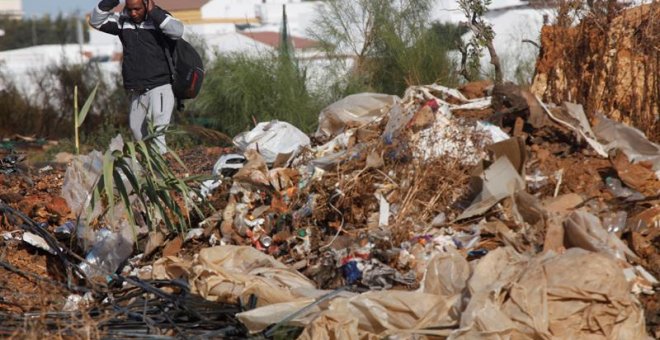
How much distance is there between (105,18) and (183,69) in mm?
766

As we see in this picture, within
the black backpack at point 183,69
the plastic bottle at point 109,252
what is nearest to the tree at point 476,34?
the black backpack at point 183,69

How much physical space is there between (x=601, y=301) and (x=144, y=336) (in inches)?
81.2

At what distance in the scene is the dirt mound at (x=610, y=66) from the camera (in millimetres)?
6757

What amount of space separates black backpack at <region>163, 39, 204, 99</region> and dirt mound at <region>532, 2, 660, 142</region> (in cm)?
249

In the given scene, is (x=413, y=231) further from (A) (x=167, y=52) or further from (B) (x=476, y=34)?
(B) (x=476, y=34)

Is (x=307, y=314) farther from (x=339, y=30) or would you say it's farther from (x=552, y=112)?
(x=339, y=30)

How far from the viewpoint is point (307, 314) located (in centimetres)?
455

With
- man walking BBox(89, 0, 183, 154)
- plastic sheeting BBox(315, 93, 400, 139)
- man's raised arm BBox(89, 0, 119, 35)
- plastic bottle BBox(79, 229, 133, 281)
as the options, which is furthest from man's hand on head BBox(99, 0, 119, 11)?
plastic bottle BBox(79, 229, 133, 281)

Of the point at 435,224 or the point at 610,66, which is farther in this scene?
the point at 610,66

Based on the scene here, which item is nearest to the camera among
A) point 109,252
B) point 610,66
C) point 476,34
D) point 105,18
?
point 109,252

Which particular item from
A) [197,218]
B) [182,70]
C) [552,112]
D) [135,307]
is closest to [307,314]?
[135,307]

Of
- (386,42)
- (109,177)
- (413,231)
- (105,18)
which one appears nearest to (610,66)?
(413,231)

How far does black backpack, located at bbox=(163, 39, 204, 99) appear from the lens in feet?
23.9

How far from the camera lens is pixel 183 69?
7301 millimetres
